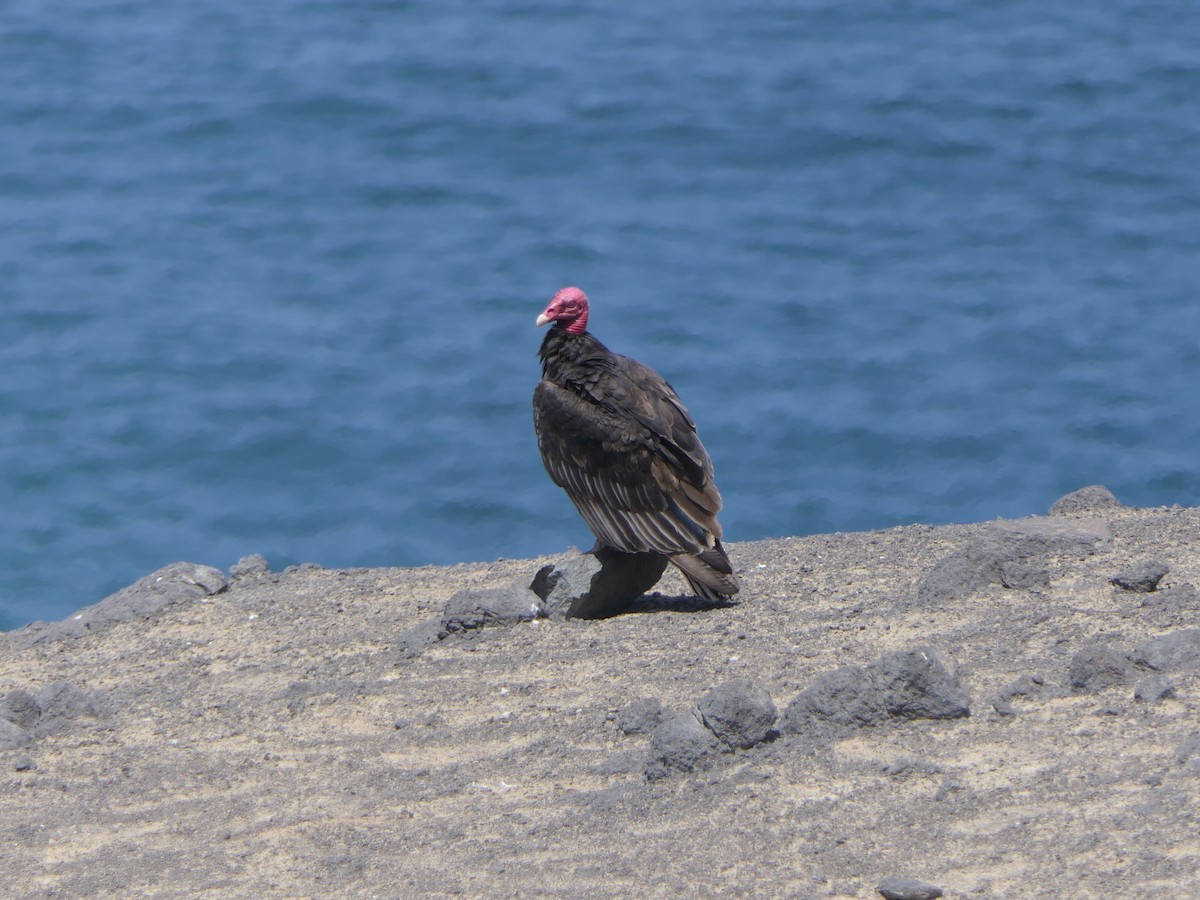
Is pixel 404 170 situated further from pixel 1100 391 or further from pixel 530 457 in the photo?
pixel 1100 391

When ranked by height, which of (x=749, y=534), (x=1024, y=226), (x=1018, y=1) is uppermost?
(x=1018, y=1)

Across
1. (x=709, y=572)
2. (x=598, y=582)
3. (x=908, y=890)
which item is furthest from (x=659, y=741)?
(x=598, y=582)

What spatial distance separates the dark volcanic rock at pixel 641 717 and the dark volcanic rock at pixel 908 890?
1.43 m

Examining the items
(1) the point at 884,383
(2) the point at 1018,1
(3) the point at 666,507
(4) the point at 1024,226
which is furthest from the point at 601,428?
(2) the point at 1018,1

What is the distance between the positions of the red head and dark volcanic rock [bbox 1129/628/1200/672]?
10.0 feet

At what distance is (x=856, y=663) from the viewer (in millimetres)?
6656

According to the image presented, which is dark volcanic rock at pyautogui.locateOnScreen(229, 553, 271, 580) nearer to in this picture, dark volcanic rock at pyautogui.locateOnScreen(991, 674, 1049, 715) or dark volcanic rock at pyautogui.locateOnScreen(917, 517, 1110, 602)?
dark volcanic rock at pyautogui.locateOnScreen(917, 517, 1110, 602)

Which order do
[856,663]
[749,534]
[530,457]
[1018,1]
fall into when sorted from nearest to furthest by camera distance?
[856,663] → [749,534] → [530,457] → [1018,1]

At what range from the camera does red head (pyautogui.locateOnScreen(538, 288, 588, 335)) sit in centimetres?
820

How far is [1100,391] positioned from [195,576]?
10700 mm

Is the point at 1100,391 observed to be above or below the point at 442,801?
below

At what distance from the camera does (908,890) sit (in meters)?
4.82

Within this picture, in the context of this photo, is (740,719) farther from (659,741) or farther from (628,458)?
(628,458)

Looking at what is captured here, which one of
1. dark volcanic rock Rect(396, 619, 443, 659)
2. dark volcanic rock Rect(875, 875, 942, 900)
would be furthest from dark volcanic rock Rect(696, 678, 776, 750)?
dark volcanic rock Rect(396, 619, 443, 659)
